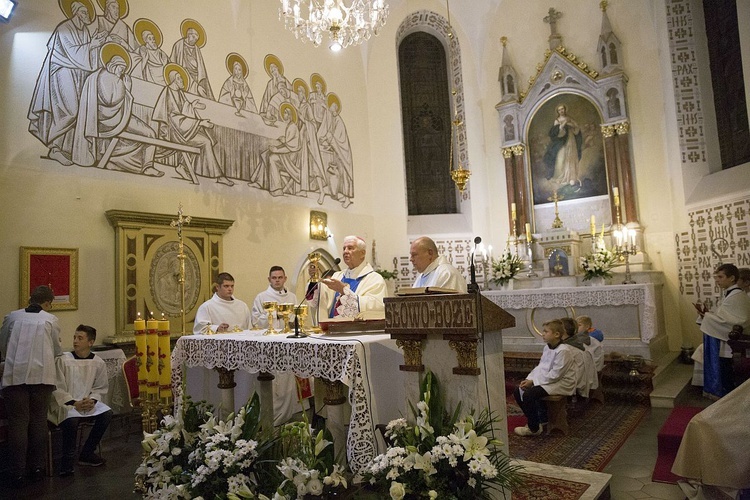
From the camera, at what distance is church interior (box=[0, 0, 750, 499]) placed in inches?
271

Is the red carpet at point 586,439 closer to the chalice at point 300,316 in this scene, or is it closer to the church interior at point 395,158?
the church interior at point 395,158

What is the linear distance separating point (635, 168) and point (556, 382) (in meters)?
7.62

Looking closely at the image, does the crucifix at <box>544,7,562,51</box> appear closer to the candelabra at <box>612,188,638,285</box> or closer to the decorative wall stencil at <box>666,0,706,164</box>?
the decorative wall stencil at <box>666,0,706,164</box>

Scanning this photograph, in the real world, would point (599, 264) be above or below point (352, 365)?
above

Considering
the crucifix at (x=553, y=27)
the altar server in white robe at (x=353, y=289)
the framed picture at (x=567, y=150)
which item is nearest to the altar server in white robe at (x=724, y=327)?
the altar server in white robe at (x=353, y=289)

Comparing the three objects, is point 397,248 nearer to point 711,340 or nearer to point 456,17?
point 456,17

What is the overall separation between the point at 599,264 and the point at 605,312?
1181 millimetres

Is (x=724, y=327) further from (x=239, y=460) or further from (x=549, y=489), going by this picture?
(x=239, y=460)

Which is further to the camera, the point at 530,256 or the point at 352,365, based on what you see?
the point at 530,256

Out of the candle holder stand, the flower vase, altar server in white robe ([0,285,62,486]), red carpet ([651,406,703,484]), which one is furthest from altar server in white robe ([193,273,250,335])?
the candle holder stand

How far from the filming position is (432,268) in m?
4.44

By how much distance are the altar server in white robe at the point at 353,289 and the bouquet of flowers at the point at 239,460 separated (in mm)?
1171

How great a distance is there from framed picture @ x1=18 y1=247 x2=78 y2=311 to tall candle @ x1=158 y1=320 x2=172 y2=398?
1.67 metres

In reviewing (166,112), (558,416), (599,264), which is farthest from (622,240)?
(166,112)
